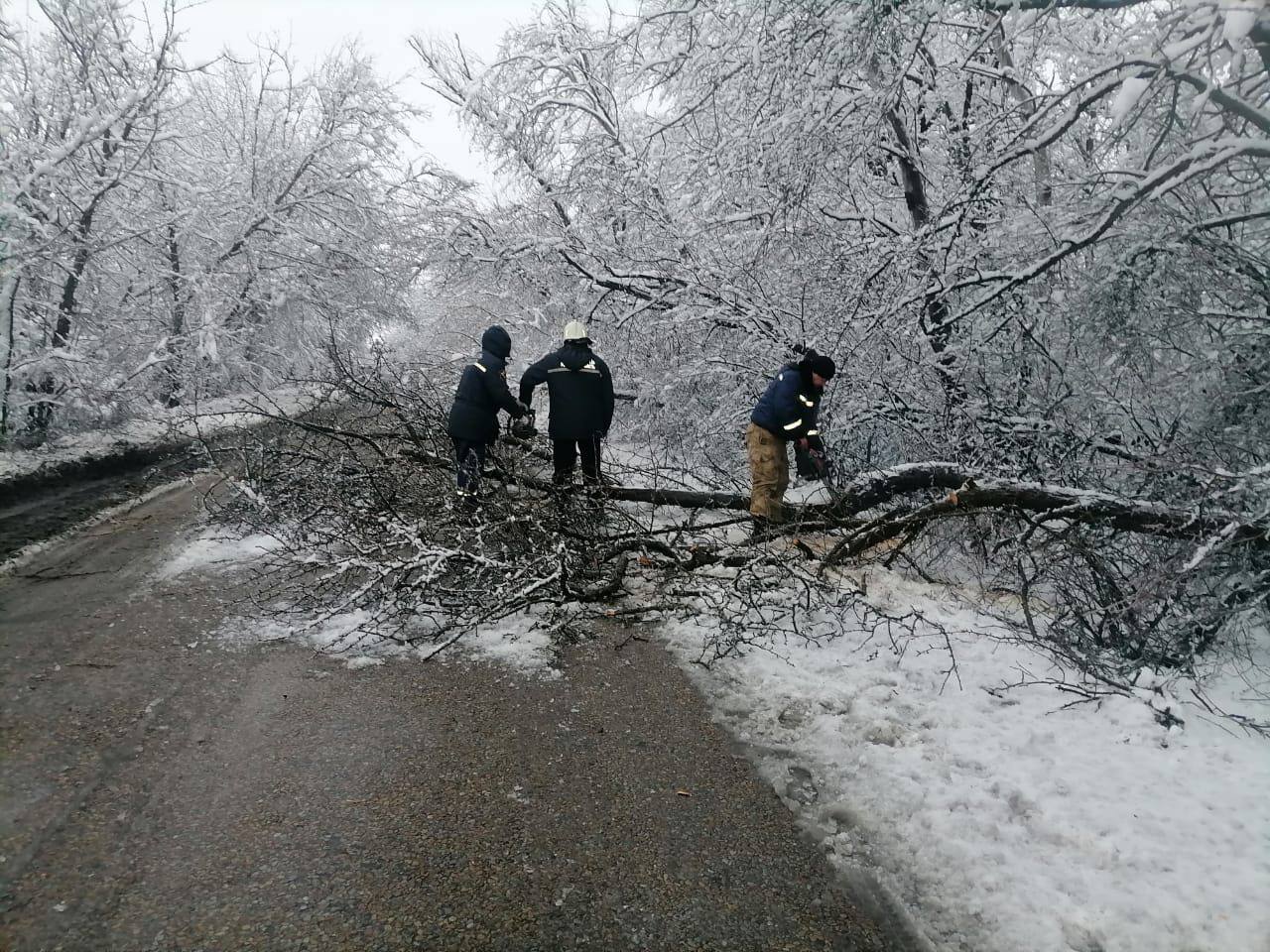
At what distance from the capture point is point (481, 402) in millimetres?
6047

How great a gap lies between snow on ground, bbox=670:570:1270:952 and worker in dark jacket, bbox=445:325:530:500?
308 centimetres

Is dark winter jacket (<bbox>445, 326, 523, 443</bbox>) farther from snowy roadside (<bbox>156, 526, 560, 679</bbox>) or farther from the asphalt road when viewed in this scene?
the asphalt road

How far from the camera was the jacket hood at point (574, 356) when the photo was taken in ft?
20.4

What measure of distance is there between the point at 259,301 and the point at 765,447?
13.6 m

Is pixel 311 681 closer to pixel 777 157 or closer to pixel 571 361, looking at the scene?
pixel 571 361

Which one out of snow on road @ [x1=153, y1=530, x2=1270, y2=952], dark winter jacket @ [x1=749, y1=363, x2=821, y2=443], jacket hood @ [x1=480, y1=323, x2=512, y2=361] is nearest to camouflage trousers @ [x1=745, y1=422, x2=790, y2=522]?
dark winter jacket @ [x1=749, y1=363, x2=821, y2=443]

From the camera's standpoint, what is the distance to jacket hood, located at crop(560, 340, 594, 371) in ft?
20.4

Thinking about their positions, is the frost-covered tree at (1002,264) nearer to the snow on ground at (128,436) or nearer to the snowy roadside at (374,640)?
the snowy roadside at (374,640)

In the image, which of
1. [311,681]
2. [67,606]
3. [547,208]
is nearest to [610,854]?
[311,681]

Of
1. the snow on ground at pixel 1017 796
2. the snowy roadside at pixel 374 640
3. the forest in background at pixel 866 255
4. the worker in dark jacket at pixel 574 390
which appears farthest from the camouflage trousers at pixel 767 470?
the snowy roadside at pixel 374 640

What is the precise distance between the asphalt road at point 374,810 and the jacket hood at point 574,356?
9.54 feet

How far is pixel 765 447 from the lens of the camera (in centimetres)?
564

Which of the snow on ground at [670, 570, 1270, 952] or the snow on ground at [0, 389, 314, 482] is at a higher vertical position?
the snow on ground at [0, 389, 314, 482]

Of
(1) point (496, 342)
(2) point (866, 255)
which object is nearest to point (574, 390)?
(1) point (496, 342)
